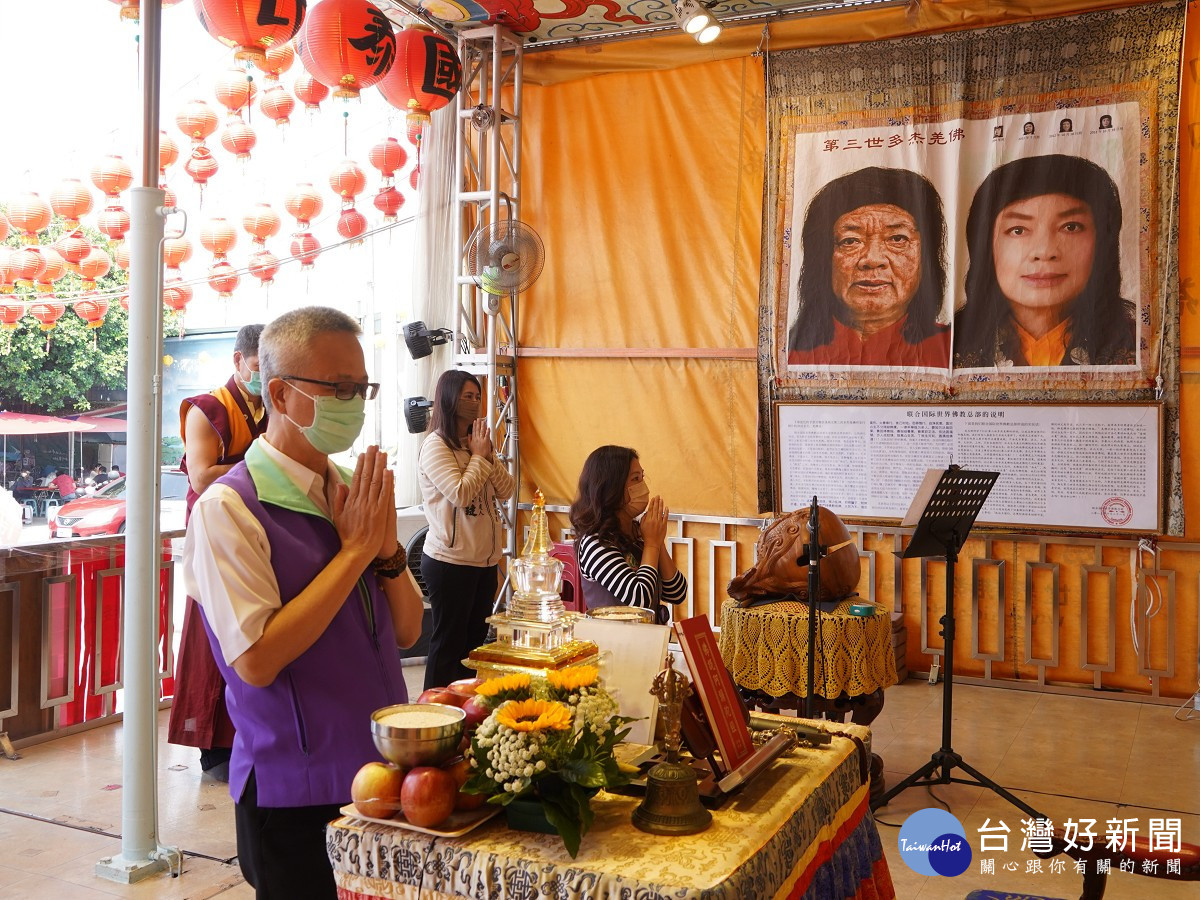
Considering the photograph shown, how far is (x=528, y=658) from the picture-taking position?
182 cm

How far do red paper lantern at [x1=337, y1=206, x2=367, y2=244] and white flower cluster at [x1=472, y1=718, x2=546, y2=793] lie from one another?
20.0 ft

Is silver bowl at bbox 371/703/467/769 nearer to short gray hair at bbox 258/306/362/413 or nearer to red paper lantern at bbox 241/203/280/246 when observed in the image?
short gray hair at bbox 258/306/362/413

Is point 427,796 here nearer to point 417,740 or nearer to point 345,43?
point 417,740

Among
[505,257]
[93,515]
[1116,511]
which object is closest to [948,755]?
[1116,511]

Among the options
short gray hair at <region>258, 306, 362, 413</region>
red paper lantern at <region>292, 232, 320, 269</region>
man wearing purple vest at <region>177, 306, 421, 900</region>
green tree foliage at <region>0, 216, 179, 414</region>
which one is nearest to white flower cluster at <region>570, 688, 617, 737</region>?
man wearing purple vest at <region>177, 306, 421, 900</region>

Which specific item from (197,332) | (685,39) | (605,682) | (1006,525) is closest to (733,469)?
(1006,525)

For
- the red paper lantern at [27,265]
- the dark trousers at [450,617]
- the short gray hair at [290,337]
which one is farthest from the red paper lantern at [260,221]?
the short gray hair at [290,337]

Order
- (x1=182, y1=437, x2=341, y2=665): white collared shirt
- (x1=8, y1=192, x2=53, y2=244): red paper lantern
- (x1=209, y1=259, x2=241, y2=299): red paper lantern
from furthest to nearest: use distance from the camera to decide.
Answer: (x1=209, y1=259, x2=241, y2=299): red paper lantern, (x1=8, y1=192, x2=53, y2=244): red paper lantern, (x1=182, y1=437, x2=341, y2=665): white collared shirt

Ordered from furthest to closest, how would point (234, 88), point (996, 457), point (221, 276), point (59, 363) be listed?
point (221, 276) → point (234, 88) → point (996, 457) → point (59, 363)

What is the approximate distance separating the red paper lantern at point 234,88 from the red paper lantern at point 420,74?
1149 millimetres

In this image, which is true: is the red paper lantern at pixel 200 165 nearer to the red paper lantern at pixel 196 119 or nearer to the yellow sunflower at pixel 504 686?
the red paper lantern at pixel 196 119

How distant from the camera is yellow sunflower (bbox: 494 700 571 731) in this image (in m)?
1.48

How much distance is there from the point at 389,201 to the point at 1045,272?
4065mm

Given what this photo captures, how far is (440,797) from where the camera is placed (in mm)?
1501
